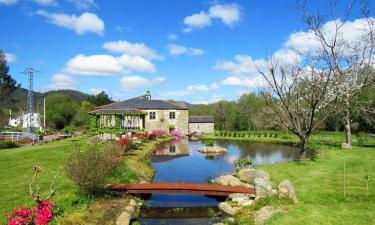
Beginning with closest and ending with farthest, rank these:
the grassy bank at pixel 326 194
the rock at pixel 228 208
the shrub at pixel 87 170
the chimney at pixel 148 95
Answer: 1. the grassy bank at pixel 326 194
2. the shrub at pixel 87 170
3. the rock at pixel 228 208
4. the chimney at pixel 148 95

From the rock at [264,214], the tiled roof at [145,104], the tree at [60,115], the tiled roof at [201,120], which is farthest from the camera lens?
the tree at [60,115]

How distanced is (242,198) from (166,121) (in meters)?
37.5

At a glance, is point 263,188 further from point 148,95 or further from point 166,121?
point 148,95

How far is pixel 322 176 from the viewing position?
15.1m

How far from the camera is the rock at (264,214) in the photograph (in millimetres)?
9531

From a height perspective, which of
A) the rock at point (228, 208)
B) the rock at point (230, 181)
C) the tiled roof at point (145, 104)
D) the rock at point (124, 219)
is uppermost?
the tiled roof at point (145, 104)

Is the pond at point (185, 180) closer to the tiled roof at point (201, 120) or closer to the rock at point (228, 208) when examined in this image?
the rock at point (228, 208)

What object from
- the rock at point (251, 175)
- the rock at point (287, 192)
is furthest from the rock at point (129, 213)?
the rock at point (251, 175)

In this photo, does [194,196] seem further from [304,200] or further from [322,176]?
[322,176]

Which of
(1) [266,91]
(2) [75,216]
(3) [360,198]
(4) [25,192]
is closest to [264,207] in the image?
(3) [360,198]

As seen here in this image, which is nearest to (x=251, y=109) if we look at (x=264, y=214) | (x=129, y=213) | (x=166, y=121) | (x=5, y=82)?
(x=166, y=121)

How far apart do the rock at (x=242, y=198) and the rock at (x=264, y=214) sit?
1.15 meters

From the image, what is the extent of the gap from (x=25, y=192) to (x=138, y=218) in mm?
4282

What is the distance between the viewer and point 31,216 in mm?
8320
